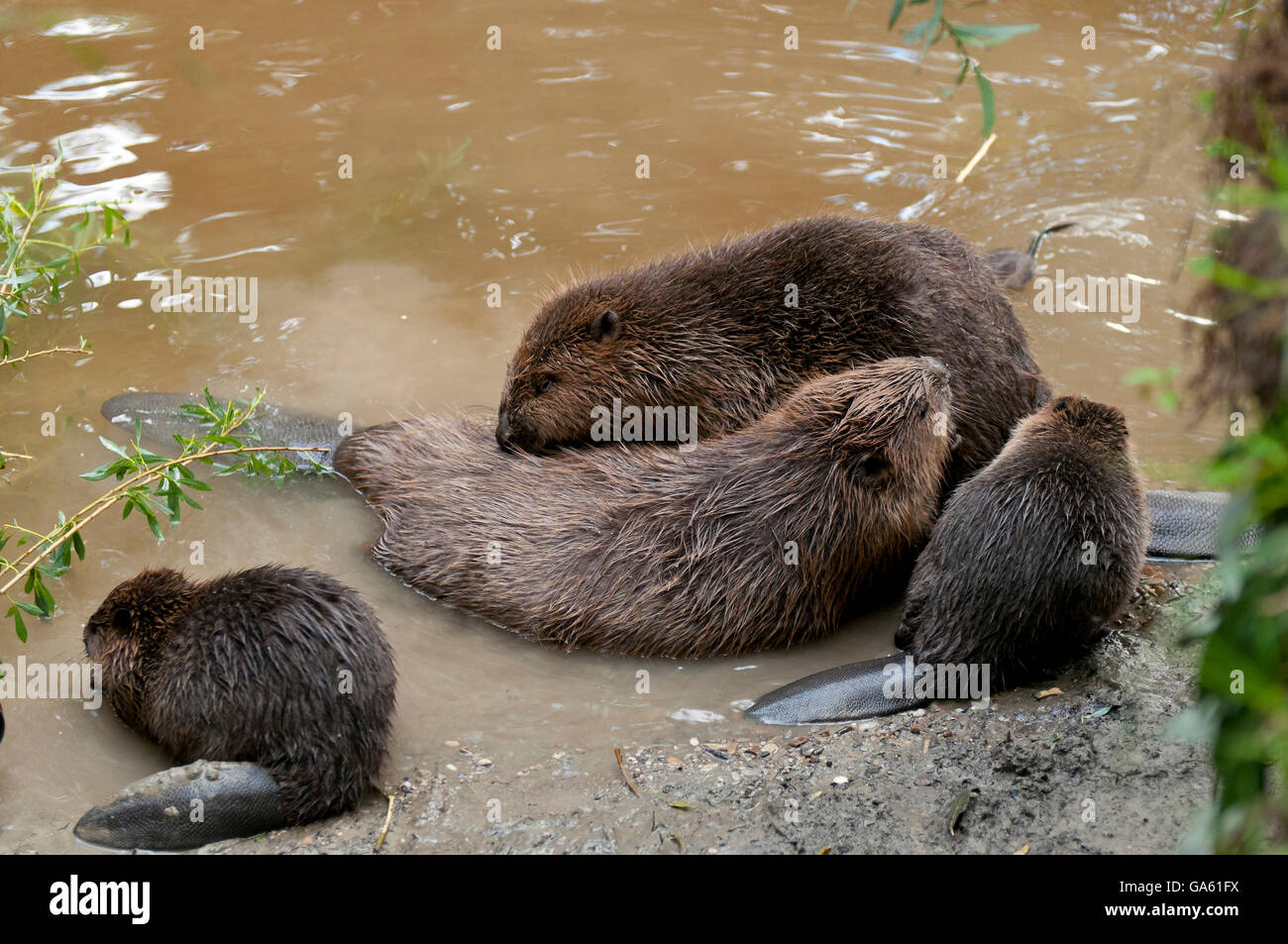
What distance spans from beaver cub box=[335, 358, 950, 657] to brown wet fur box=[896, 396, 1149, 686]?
319 mm

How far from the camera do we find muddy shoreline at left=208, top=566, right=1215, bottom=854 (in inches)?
111

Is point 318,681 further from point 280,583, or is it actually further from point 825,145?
point 825,145

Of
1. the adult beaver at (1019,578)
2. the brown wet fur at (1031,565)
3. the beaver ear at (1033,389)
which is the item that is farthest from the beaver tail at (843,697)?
the beaver ear at (1033,389)

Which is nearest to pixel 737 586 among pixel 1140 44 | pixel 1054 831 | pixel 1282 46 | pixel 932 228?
pixel 1054 831

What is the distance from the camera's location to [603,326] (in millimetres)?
4473

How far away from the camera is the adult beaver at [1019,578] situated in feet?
11.0

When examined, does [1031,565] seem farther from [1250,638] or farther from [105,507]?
[105,507]

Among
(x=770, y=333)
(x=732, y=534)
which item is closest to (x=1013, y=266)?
(x=770, y=333)

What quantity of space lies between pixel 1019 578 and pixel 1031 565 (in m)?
0.05

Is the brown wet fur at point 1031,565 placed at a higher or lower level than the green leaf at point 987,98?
lower

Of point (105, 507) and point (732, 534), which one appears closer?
point (105, 507)

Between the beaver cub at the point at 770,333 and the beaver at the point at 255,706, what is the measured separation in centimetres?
150

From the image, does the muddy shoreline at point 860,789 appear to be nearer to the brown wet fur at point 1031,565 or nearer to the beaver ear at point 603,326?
the brown wet fur at point 1031,565

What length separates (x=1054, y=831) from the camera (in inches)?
110
